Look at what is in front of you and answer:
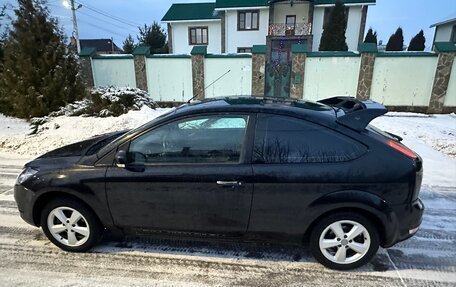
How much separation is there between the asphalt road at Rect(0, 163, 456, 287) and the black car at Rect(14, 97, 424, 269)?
0.22 m

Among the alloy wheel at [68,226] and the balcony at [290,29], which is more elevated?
the balcony at [290,29]

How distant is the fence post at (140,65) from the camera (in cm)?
1302

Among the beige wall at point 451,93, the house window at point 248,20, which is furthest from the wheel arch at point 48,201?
the house window at point 248,20

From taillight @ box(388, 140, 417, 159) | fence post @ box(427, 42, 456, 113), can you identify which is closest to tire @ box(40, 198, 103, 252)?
taillight @ box(388, 140, 417, 159)

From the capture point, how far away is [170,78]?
1313 centimetres

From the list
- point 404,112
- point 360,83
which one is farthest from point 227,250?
point 404,112

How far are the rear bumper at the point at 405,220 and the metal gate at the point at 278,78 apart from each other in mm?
10029

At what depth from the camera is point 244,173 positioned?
8.71 ft

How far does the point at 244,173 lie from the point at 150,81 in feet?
38.3

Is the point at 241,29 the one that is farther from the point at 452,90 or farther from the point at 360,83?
the point at 452,90

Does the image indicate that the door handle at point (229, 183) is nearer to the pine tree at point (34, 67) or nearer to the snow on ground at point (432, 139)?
the snow on ground at point (432, 139)

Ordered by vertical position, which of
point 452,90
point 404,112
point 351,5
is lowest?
point 404,112

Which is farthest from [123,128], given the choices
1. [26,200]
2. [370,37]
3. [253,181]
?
[370,37]

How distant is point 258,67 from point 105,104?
642 centimetres
